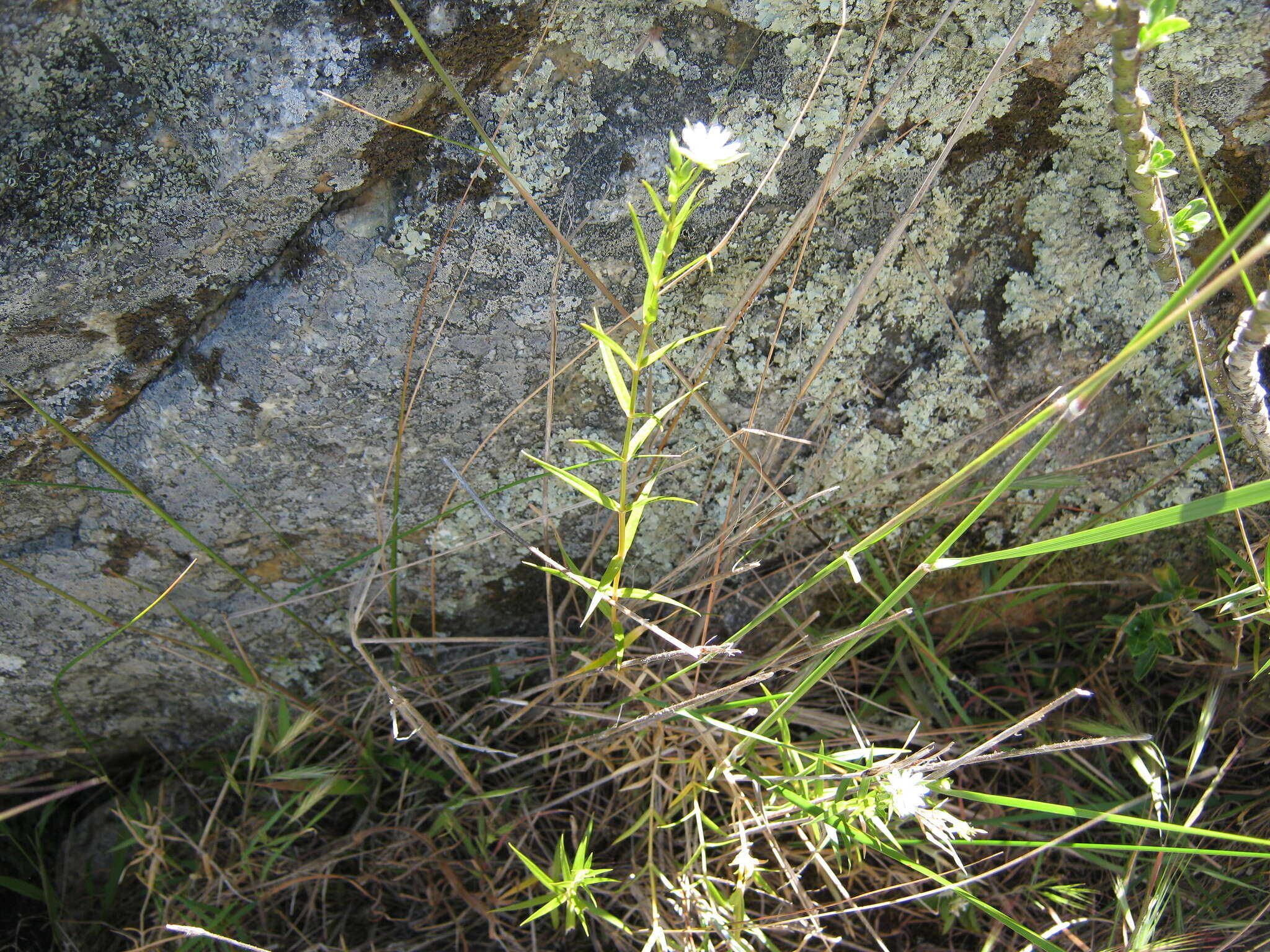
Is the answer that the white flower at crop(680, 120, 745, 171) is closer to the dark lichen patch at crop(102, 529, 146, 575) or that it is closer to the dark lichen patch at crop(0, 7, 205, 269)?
the dark lichen patch at crop(0, 7, 205, 269)

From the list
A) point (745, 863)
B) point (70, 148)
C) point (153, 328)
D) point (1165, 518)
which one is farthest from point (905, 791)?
point (70, 148)

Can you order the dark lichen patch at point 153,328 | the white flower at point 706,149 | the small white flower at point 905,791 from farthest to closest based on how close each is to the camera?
the dark lichen patch at point 153,328, the small white flower at point 905,791, the white flower at point 706,149

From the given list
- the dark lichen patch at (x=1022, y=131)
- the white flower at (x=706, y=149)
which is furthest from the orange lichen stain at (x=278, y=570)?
the dark lichen patch at (x=1022, y=131)

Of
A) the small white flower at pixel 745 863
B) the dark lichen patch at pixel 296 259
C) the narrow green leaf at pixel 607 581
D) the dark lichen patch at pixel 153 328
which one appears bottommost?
the small white flower at pixel 745 863

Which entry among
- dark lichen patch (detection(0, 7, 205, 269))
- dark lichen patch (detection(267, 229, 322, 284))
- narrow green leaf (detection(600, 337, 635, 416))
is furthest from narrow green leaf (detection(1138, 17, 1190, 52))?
dark lichen patch (detection(0, 7, 205, 269))

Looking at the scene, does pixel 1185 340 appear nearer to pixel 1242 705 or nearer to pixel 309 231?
pixel 1242 705

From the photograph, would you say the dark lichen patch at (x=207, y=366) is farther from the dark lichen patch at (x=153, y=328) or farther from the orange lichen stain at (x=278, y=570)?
the orange lichen stain at (x=278, y=570)

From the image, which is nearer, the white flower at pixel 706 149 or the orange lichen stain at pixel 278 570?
the white flower at pixel 706 149
